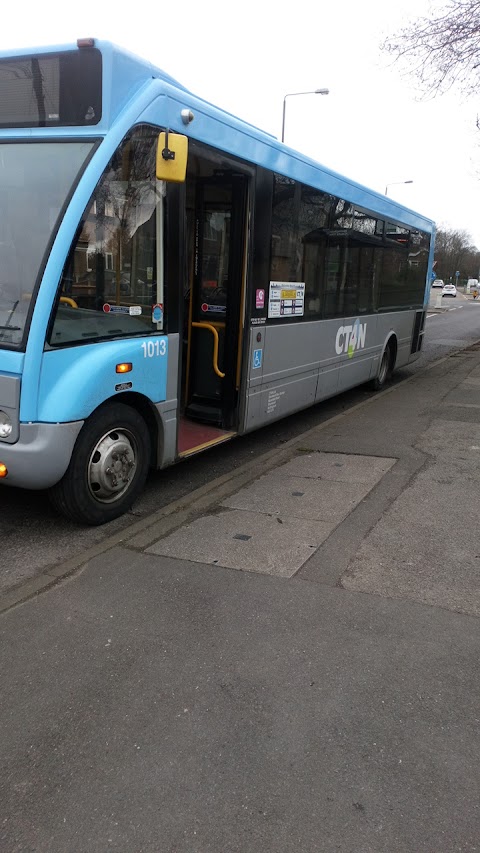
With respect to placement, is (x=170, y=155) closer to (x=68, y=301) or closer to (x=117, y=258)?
(x=117, y=258)

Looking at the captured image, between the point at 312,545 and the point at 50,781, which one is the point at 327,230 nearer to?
the point at 312,545

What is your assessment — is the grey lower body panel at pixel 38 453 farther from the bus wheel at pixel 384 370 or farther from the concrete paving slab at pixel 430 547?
the bus wheel at pixel 384 370

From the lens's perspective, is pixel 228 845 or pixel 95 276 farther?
pixel 95 276

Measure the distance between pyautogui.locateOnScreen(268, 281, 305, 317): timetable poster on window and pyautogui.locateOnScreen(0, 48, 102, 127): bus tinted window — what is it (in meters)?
2.60

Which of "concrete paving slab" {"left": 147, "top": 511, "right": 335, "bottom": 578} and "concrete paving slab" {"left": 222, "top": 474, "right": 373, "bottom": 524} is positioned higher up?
"concrete paving slab" {"left": 222, "top": 474, "right": 373, "bottom": 524}

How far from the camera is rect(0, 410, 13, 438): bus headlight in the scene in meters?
3.79

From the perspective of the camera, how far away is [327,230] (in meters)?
7.36

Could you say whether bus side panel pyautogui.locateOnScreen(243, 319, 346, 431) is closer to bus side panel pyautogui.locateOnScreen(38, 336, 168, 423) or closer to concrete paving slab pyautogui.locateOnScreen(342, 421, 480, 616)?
bus side panel pyautogui.locateOnScreen(38, 336, 168, 423)

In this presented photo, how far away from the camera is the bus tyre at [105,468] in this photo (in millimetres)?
4133

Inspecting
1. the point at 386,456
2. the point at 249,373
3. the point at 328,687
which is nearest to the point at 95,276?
the point at 249,373

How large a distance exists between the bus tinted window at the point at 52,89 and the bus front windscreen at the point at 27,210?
190mm

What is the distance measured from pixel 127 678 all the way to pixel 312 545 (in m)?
1.75

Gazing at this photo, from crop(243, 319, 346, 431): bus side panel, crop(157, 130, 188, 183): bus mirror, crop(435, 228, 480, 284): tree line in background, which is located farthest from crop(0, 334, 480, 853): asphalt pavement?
crop(435, 228, 480, 284): tree line in background

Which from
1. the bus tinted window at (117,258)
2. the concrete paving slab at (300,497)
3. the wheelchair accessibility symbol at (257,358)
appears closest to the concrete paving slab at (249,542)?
the concrete paving slab at (300,497)
